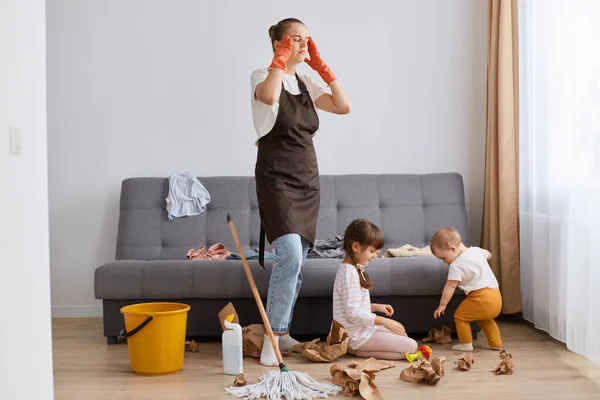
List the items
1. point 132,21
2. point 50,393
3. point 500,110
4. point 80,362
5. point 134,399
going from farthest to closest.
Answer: point 132,21 < point 500,110 < point 80,362 < point 134,399 < point 50,393

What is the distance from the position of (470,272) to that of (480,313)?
0.20 metres

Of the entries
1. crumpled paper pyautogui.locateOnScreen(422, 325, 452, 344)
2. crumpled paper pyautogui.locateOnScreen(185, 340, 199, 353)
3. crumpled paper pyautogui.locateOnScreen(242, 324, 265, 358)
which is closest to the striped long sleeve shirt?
crumpled paper pyautogui.locateOnScreen(242, 324, 265, 358)

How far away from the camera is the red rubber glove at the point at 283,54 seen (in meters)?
3.16

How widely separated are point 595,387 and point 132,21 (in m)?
3.40

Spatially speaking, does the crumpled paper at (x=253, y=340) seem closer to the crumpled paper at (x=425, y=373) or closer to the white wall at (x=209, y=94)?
the crumpled paper at (x=425, y=373)

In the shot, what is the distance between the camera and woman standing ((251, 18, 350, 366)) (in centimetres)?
325

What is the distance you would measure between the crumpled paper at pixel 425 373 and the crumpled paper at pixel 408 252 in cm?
100

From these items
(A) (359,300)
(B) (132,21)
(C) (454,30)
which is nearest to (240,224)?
(A) (359,300)

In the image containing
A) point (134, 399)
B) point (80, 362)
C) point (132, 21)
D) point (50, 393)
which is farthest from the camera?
point (132, 21)

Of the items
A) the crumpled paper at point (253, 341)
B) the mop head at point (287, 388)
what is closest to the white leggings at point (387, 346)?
the crumpled paper at point (253, 341)

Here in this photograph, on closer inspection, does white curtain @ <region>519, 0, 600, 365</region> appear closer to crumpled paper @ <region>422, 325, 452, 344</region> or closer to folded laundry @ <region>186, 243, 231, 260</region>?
crumpled paper @ <region>422, 325, 452, 344</region>

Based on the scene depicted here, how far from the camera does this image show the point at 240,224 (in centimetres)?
437

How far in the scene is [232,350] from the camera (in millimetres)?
3113

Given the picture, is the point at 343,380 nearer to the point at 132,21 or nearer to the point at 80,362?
the point at 80,362
